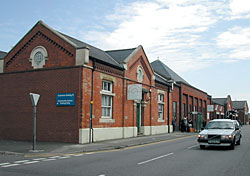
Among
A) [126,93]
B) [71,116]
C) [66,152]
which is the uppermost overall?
[126,93]

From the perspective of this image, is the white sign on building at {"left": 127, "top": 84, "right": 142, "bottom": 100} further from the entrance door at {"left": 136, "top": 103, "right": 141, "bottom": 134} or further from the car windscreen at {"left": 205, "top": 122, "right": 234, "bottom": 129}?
the car windscreen at {"left": 205, "top": 122, "right": 234, "bottom": 129}

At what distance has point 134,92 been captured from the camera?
23297mm

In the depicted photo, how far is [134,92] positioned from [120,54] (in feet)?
14.8

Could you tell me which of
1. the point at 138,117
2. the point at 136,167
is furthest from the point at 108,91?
the point at 136,167

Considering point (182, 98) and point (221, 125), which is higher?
point (182, 98)

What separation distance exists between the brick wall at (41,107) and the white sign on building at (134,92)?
5947mm

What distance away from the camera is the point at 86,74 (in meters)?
18.9

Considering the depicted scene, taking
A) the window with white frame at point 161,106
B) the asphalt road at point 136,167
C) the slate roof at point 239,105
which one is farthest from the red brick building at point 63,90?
the slate roof at point 239,105

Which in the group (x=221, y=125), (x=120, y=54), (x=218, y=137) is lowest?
(x=218, y=137)

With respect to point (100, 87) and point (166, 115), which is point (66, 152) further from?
point (166, 115)

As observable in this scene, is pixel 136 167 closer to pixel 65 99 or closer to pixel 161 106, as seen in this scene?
pixel 65 99

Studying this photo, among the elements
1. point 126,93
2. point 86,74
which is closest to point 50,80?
point 86,74

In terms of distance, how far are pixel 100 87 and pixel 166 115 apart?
45.7 ft

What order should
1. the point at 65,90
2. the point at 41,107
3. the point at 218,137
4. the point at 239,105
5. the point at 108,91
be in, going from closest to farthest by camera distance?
the point at 218,137 → the point at 65,90 → the point at 41,107 → the point at 108,91 → the point at 239,105
